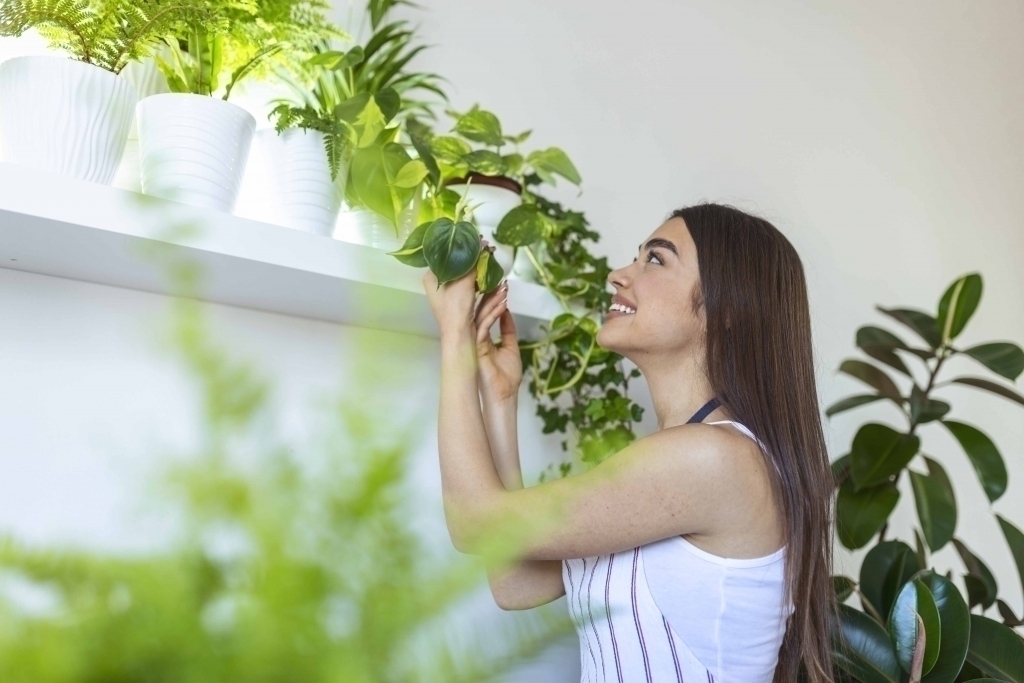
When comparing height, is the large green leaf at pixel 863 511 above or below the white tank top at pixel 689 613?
above

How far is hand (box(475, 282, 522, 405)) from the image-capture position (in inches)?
41.6

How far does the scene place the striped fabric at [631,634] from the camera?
941 mm

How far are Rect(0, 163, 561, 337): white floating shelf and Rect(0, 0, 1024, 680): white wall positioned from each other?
6 centimetres

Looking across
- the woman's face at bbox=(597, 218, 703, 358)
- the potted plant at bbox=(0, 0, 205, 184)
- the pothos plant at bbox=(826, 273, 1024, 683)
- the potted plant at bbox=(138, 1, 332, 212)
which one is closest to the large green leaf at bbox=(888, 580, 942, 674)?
the pothos plant at bbox=(826, 273, 1024, 683)

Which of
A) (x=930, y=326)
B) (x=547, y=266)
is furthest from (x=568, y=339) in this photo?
(x=930, y=326)

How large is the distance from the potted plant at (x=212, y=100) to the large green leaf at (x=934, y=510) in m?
1.25

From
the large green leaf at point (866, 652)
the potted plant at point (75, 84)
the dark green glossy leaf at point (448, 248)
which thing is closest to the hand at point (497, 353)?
the dark green glossy leaf at point (448, 248)

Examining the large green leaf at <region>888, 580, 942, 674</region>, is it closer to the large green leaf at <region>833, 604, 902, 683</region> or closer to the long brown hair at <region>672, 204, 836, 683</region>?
the large green leaf at <region>833, 604, 902, 683</region>

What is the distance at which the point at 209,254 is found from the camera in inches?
35.3

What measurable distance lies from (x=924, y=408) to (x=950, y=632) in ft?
1.95

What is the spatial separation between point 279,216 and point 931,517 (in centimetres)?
120

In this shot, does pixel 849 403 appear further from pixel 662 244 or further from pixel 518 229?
pixel 518 229

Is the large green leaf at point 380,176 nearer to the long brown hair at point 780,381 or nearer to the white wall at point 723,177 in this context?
the white wall at point 723,177

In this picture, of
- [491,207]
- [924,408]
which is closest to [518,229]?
[491,207]
